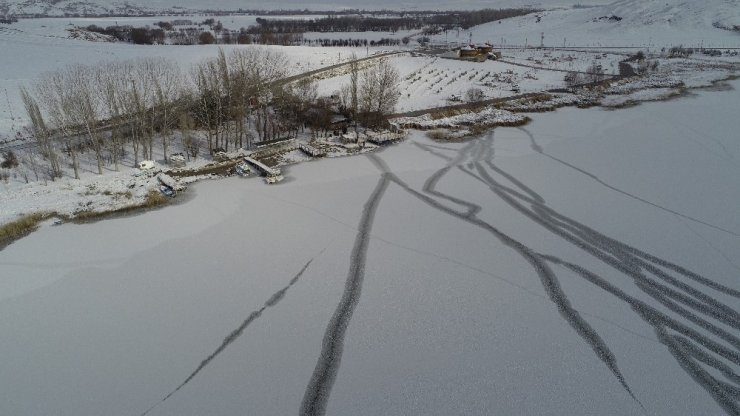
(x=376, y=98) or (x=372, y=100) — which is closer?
(x=376, y=98)

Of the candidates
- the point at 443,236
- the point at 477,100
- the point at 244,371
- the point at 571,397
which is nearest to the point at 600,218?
the point at 443,236

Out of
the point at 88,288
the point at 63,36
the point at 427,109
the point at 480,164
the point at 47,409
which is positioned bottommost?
the point at 47,409

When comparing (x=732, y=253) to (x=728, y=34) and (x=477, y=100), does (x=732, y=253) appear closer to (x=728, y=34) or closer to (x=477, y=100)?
(x=477, y=100)

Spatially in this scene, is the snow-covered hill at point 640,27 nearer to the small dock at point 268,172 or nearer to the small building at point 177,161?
the small dock at point 268,172

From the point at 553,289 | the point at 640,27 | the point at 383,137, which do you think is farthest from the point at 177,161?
the point at 640,27

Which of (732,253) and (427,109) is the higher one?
(427,109)

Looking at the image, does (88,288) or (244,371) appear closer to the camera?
(244,371)

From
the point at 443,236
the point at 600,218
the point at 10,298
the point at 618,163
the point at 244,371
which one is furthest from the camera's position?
the point at 618,163

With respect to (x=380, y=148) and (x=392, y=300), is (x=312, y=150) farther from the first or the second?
(x=392, y=300)
